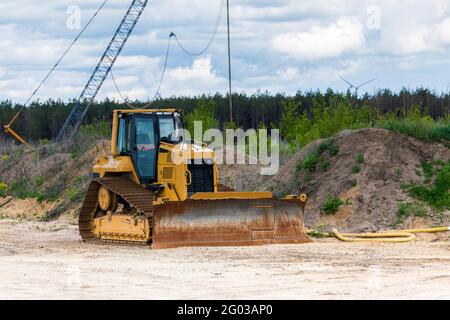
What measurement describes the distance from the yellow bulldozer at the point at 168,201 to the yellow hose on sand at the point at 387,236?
4.26 ft

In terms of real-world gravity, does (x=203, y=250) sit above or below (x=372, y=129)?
below

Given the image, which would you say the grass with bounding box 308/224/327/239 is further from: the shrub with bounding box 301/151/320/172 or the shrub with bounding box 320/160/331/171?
the shrub with bounding box 301/151/320/172

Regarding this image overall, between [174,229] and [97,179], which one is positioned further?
[97,179]

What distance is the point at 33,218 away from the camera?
128 ft

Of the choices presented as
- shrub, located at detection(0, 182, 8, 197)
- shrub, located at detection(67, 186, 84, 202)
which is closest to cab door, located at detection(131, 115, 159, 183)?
shrub, located at detection(67, 186, 84, 202)

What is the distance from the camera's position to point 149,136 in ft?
78.7

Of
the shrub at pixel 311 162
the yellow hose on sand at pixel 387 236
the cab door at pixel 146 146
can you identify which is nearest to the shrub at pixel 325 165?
the shrub at pixel 311 162

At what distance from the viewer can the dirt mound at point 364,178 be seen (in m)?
26.0

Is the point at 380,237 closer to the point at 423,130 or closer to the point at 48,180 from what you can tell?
the point at 423,130

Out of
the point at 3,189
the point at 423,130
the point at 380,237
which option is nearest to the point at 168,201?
the point at 380,237

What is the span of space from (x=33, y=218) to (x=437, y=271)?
24.2 m

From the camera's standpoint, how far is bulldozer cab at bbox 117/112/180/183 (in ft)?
78.6
